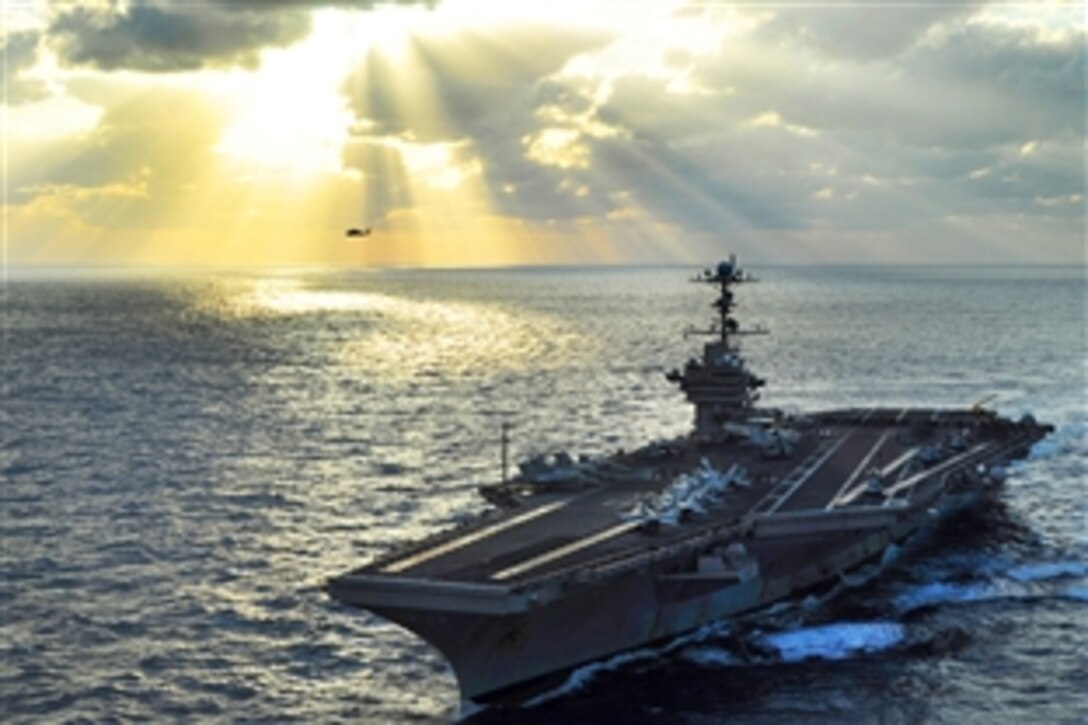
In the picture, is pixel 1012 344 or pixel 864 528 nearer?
pixel 864 528

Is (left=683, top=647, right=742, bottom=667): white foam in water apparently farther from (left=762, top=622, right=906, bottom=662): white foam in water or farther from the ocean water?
(left=762, top=622, right=906, bottom=662): white foam in water

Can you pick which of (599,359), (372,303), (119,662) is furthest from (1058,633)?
(372,303)

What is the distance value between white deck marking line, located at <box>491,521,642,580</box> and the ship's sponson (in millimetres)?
49

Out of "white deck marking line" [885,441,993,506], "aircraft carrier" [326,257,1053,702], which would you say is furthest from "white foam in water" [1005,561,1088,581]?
"white deck marking line" [885,441,993,506]

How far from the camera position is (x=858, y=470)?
32469 mm

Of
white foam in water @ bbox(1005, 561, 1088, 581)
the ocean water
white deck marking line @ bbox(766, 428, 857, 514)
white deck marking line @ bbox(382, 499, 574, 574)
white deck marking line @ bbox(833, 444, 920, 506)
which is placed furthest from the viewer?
white foam in water @ bbox(1005, 561, 1088, 581)

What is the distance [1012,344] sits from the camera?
96.9 metres

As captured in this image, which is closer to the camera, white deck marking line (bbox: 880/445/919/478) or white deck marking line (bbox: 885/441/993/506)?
white deck marking line (bbox: 885/441/993/506)

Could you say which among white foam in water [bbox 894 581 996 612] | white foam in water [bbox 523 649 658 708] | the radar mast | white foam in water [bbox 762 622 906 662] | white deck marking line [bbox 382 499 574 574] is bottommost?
white foam in water [bbox 523 649 658 708]

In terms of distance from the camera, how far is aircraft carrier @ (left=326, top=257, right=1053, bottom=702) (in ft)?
65.8

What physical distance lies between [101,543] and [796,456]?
1945 cm

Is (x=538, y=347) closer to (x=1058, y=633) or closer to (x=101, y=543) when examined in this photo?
(x=101, y=543)

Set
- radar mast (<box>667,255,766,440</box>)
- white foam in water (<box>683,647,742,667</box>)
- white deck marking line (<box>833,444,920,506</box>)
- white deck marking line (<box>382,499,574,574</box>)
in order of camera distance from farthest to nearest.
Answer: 1. radar mast (<box>667,255,766,440</box>)
2. white deck marking line (<box>833,444,920,506</box>)
3. white foam in water (<box>683,647,742,667</box>)
4. white deck marking line (<box>382,499,574,574</box>)

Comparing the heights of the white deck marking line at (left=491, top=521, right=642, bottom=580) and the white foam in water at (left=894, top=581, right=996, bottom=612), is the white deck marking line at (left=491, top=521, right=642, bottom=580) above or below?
above
